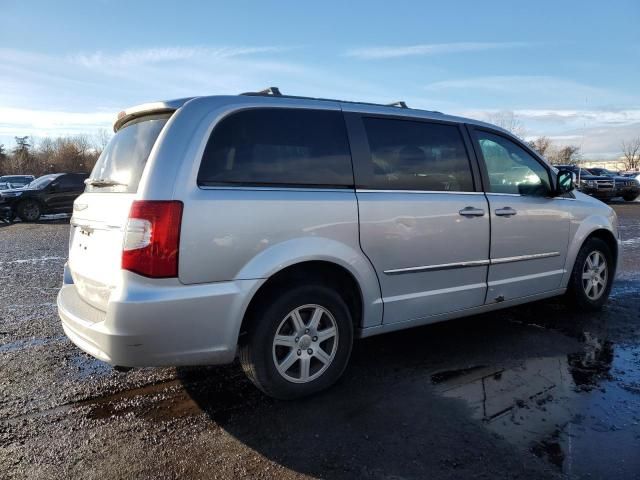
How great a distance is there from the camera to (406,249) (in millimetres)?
3709

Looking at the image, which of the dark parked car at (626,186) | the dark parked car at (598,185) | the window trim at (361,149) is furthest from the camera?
the dark parked car at (626,186)

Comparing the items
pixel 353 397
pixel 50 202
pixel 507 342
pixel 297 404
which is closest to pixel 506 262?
pixel 507 342

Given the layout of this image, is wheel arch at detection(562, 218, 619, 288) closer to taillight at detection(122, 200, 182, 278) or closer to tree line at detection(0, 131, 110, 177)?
taillight at detection(122, 200, 182, 278)

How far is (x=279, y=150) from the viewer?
3295 millimetres

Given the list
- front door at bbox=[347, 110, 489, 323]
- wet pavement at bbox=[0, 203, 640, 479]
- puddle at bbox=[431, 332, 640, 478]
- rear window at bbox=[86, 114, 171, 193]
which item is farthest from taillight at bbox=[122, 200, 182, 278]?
puddle at bbox=[431, 332, 640, 478]

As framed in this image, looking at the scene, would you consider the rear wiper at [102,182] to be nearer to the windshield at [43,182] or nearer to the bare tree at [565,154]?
the windshield at [43,182]

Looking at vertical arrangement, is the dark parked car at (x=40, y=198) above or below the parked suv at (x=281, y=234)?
below

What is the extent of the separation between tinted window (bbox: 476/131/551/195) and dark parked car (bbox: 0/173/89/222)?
15370 millimetres

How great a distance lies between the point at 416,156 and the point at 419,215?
19.1 inches

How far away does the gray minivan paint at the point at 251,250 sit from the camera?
286 centimetres

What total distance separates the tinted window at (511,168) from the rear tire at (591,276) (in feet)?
2.98

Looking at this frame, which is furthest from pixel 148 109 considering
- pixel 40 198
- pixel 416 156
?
pixel 40 198

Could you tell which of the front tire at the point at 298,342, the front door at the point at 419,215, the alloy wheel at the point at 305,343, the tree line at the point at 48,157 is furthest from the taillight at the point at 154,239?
the tree line at the point at 48,157

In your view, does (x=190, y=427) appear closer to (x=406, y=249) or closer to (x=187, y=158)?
(x=187, y=158)
